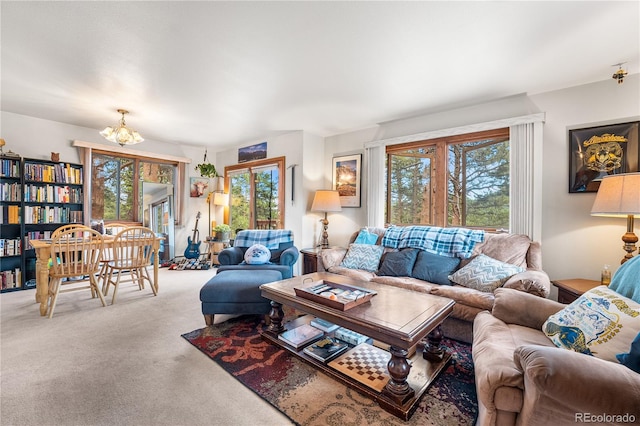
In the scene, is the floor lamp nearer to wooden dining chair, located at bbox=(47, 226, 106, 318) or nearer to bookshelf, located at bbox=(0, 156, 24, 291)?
wooden dining chair, located at bbox=(47, 226, 106, 318)

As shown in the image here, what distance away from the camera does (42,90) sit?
299 cm

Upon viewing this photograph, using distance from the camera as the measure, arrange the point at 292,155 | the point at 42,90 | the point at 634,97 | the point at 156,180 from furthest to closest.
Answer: the point at 156,180 → the point at 292,155 → the point at 42,90 → the point at 634,97

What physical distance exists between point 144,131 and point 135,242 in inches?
89.2

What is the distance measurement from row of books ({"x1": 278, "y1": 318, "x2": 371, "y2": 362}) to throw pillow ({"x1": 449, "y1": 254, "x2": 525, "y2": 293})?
3.48ft

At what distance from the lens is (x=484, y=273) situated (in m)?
2.38

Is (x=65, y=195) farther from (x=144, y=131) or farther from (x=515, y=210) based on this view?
(x=515, y=210)

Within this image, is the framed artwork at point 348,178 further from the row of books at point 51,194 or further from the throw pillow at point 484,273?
the row of books at point 51,194

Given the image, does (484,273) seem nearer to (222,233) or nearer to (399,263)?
(399,263)

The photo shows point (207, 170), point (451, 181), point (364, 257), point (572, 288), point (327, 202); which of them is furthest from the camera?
point (207, 170)

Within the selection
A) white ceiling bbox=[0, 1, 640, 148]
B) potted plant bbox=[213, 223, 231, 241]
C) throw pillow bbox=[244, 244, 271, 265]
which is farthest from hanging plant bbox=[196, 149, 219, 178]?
throw pillow bbox=[244, 244, 271, 265]

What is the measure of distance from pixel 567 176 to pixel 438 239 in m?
1.35

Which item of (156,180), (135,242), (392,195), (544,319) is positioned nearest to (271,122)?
(392,195)

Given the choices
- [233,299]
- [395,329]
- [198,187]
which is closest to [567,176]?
[395,329]

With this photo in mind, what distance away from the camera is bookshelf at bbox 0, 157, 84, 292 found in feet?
12.0
